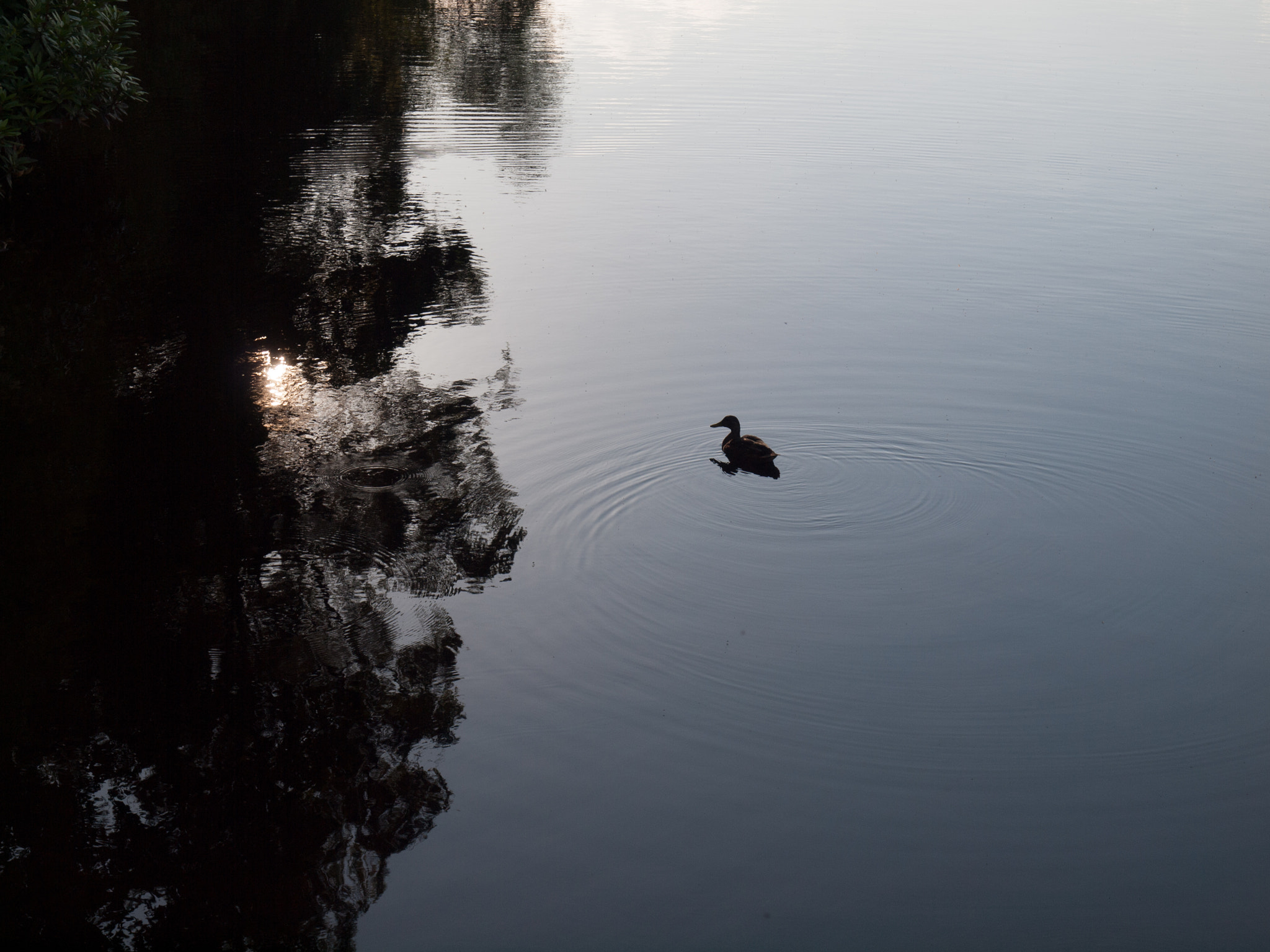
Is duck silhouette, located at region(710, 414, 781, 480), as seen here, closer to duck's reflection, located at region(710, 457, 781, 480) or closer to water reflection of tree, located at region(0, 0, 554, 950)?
duck's reflection, located at region(710, 457, 781, 480)

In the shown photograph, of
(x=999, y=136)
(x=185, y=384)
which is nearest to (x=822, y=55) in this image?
(x=999, y=136)

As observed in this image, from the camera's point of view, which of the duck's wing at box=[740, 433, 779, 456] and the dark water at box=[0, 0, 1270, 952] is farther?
the duck's wing at box=[740, 433, 779, 456]

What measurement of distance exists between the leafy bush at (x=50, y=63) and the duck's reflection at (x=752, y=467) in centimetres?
1074

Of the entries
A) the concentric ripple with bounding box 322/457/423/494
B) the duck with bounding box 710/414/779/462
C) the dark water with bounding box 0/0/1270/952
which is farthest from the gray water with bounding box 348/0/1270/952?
the concentric ripple with bounding box 322/457/423/494

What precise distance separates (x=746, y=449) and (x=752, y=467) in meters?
0.19

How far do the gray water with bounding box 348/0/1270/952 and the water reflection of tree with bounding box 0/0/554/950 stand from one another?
460 millimetres

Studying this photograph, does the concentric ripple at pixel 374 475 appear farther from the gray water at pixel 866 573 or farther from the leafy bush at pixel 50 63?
the leafy bush at pixel 50 63

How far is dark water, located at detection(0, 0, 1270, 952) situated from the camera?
243 inches

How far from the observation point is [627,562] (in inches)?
357

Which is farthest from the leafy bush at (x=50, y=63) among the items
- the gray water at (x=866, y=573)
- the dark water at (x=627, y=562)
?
the gray water at (x=866, y=573)

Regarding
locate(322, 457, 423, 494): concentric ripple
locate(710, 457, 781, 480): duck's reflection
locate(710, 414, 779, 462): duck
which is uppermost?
locate(710, 414, 779, 462): duck

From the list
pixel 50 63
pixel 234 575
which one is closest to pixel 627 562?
pixel 234 575

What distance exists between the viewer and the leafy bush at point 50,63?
1536 cm

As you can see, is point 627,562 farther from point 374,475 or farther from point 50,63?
point 50,63
